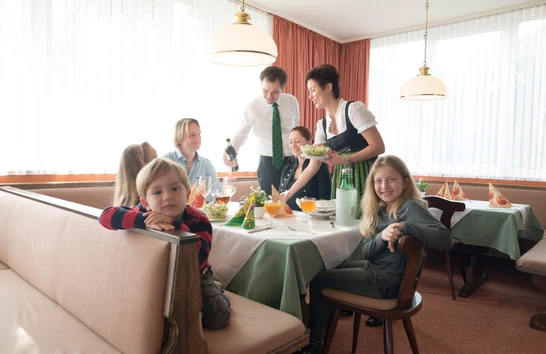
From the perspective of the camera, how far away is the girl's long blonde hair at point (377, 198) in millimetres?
1700

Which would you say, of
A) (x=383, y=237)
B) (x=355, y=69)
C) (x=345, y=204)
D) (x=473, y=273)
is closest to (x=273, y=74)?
(x=345, y=204)

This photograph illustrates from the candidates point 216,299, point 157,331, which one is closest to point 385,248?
point 216,299

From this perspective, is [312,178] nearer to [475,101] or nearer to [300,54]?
[300,54]

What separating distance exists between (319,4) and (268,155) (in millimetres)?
2191

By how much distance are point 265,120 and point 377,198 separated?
1.78m

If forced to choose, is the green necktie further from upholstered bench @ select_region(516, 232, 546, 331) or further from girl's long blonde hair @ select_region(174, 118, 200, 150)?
upholstered bench @ select_region(516, 232, 546, 331)

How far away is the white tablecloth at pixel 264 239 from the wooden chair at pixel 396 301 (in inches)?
6.1

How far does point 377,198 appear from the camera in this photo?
70.4 inches

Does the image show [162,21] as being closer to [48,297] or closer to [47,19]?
[47,19]

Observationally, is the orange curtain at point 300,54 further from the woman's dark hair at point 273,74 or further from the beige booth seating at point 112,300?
the beige booth seating at point 112,300

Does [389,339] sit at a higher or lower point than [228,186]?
lower

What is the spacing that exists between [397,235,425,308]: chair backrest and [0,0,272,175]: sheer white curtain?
260 cm

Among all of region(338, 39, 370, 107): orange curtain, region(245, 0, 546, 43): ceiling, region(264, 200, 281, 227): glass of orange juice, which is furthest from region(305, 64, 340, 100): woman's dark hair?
region(338, 39, 370, 107): orange curtain

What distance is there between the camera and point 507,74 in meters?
4.38
